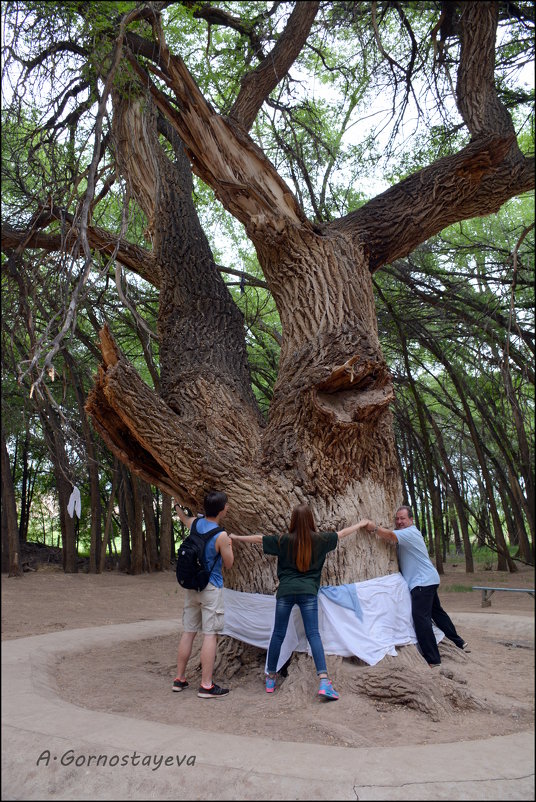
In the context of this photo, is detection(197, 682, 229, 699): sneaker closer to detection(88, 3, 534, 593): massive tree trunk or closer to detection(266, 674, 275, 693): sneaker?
detection(266, 674, 275, 693): sneaker

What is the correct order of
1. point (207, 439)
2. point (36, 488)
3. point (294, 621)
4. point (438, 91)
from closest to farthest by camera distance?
point (294, 621) → point (207, 439) → point (438, 91) → point (36, 488)

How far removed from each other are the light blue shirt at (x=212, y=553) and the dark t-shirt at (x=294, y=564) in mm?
396

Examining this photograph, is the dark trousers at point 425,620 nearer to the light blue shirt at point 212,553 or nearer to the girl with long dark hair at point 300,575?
the girl with long dark hair at point 300,575

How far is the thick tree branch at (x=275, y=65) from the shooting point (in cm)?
625

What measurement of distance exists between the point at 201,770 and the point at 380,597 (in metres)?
2.37

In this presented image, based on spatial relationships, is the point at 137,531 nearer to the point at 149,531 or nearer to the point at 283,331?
the point at 149,531

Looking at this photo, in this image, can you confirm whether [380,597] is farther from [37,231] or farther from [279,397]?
[37,231]

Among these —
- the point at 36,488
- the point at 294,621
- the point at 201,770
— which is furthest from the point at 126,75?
the point at 36,488

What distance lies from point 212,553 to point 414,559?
163cm

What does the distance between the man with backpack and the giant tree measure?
0.30 metres

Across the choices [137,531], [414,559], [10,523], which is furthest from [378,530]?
[137,531]

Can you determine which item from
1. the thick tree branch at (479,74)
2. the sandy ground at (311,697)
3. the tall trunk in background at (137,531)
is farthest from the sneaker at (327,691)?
the tall trunk in background at (137,531)

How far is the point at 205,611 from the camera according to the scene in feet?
14.6

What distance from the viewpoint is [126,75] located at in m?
5.52
